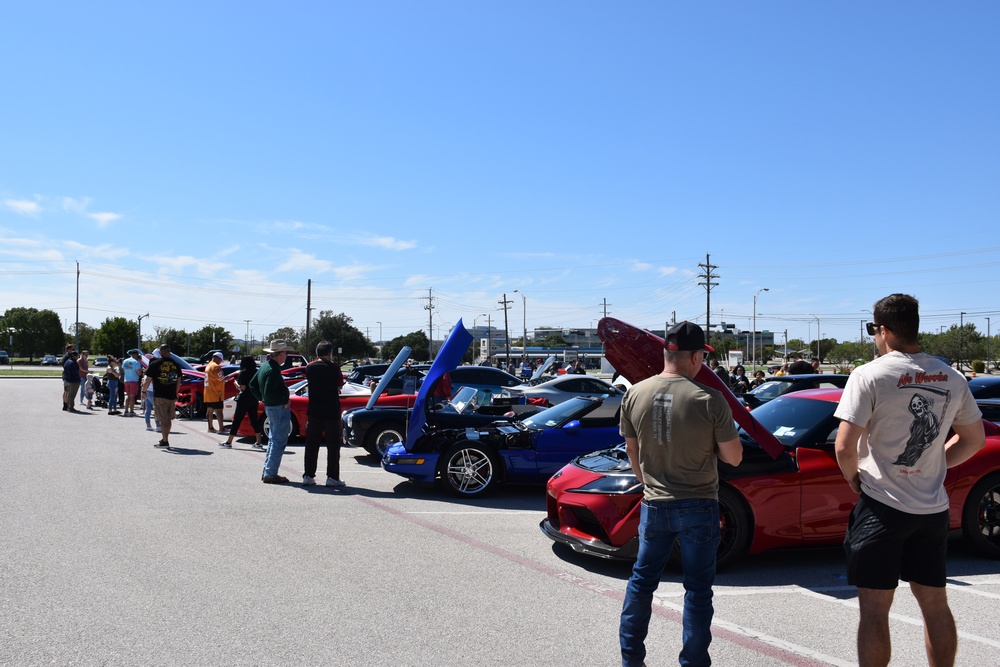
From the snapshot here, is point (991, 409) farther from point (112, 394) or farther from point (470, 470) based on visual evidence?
point (112, 394)

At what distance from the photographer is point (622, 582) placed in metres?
5.41

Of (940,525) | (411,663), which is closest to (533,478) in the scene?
(411,663)

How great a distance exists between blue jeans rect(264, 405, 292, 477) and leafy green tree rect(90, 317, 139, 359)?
100 meters

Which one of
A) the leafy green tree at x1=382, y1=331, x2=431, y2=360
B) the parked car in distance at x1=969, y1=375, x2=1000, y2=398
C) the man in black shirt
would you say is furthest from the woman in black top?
the leafy green tree at x1=382, y1=331, x2=431, y2=360

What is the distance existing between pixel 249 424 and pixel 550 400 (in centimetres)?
642

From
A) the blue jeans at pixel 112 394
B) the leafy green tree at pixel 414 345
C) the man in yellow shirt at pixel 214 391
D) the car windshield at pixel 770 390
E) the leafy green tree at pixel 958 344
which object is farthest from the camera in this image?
the leafy green tree at pixel 414 345

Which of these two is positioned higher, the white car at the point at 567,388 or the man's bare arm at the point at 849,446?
the man's bare arm at the point at 849,446

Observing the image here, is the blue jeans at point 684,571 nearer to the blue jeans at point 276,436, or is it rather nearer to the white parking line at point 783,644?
the white parking line at point 783,644

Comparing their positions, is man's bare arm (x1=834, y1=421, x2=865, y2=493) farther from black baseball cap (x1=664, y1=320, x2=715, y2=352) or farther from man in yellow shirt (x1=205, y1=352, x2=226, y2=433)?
man in yellow shirt (x1=205, y1=352, x2=226, y2=433)

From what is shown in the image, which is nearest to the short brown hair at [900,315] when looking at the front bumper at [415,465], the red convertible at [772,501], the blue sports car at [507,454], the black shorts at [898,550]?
the black shorts at [898,550]

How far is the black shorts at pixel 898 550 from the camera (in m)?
3.16

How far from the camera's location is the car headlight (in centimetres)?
558

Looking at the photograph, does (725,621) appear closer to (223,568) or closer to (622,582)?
(622,582)

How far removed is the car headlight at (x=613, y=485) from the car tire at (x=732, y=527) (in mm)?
536
